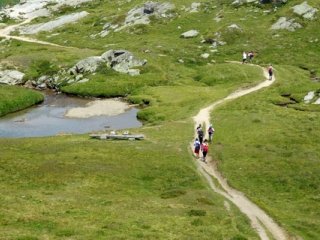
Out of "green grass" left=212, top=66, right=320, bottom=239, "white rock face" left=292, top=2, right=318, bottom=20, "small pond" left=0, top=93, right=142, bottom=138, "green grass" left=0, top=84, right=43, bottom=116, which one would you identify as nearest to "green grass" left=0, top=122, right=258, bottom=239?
"green grass" left=212, top=66, right=320, bottom=239

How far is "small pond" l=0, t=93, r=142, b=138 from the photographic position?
91.1 metres

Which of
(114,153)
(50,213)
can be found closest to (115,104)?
(114,153)

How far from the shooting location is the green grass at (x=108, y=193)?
40.7 meters

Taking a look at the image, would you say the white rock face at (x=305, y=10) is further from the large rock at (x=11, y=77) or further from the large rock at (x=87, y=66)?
the large rock at (x=11, y=77)

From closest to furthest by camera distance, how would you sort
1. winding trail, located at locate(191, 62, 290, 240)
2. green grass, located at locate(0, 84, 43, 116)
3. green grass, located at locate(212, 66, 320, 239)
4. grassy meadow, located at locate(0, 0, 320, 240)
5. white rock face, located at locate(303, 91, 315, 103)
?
grassy meadow, located at locate(0, 0, 320, 240)
winding trail, located at locate(191, 62, 290, 240)
green grass, located at locate(212, 66, 320, 239)
white rock face, located at locate(303, 91, 315, 103)
green grass, located at locate(0, 84, 43, 116)

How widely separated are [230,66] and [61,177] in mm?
76250

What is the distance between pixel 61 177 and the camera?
2248 inches

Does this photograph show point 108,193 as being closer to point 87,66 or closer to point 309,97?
point 309,97

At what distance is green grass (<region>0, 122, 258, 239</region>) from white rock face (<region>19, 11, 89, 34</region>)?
369ft

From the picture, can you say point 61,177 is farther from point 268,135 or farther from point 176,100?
point 176,100

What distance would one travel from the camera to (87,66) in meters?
129

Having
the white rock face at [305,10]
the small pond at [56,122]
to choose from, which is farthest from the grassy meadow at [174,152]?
the small pond at [56,122]

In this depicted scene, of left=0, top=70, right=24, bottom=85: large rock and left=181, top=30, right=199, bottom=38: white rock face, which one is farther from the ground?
left=181, top=30, right=199, bottom=38: white rock face

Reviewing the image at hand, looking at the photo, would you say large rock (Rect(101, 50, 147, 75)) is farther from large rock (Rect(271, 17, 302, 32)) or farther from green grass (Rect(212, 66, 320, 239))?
large rock (Rect(271, 17, 302, 32))
